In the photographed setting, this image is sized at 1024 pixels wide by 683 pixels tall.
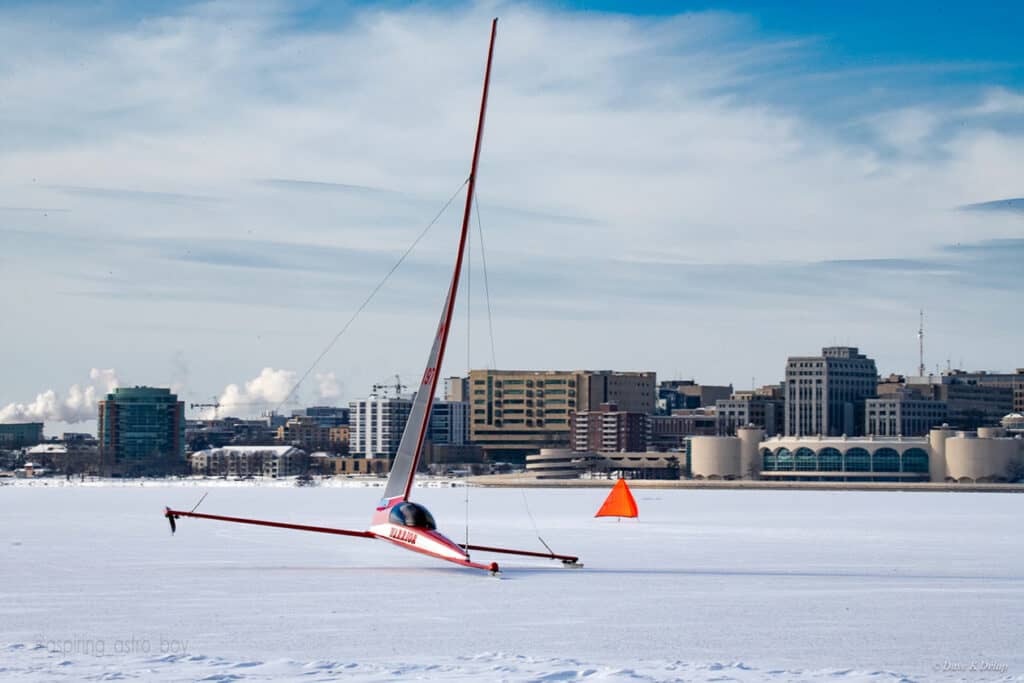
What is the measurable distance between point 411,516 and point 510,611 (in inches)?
448

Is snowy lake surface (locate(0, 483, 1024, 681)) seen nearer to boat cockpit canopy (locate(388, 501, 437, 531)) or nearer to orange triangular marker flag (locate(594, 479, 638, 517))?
boat cockpit canopy (locate(388, 501, 437, 531))

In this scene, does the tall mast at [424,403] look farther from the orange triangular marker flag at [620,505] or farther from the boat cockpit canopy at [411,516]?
the orange triangular marker flag at [620,505]

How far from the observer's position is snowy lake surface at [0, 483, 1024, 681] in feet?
87.1

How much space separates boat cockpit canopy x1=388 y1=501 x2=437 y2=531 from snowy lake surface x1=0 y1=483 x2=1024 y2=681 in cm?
123

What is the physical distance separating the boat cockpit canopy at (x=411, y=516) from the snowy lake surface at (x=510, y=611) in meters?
1.23

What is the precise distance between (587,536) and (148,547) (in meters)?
18.5

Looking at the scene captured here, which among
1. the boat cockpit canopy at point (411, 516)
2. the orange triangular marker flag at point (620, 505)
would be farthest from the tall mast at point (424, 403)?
the orange triangular marker flag at point (620, 505)

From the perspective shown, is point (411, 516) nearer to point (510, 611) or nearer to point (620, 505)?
point (510, 611)

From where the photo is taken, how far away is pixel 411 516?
45250 mm

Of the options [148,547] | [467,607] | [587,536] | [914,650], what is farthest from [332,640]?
[587,536]

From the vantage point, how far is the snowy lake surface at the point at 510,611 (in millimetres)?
26562

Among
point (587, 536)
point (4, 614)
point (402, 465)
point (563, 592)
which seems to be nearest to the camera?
point (4, 614)

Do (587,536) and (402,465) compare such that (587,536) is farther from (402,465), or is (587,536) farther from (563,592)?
(563,592)

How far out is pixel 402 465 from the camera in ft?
155
